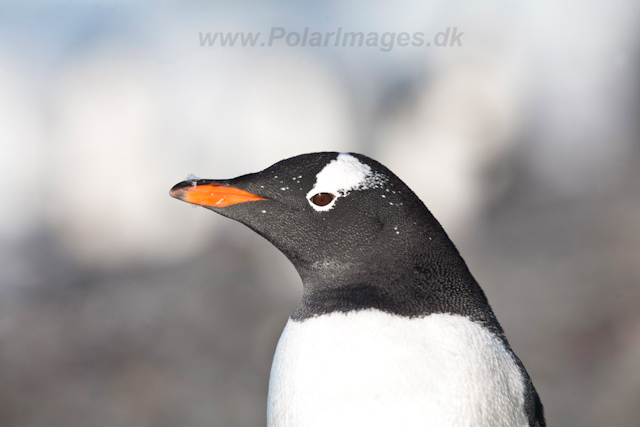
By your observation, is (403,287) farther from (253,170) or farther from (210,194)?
(253,170)

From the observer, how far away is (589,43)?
4.14m

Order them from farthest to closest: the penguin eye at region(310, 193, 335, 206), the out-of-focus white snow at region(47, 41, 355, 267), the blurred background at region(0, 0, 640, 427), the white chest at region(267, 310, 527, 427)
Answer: the out-of-focus white snow at region(47, 41, 355, 267)
the blurred background at region(0, 0, 640, 427)
the penguin eye at region(310, 193, 335, 206)
the white chest at region(267, 310, 527, 427)

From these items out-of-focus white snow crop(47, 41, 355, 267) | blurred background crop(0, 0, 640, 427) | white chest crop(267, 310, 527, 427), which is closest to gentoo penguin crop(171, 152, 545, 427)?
white chest crop(267, 310, 527, 427)

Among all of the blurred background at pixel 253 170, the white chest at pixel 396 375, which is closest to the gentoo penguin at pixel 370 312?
the white chest at pixel 396 375

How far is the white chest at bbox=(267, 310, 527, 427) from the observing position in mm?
727

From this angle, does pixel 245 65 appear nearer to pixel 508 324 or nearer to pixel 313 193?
pixel 508 324

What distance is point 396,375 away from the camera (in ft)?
2.40

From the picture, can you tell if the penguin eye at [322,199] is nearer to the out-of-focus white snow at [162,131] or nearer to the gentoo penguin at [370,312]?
the gentoo penguin at [370,312]

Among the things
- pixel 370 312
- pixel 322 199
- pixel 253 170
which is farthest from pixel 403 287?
pixel 253 170

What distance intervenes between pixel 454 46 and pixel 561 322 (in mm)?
2415

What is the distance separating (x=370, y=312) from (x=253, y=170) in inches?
138

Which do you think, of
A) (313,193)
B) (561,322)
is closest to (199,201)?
(313,193)

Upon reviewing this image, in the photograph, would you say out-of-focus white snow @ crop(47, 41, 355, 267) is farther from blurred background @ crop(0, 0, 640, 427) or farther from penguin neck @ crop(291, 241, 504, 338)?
penguin neck @ crop(291, 241, 504, 338)

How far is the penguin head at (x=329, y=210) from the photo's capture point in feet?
2.71
